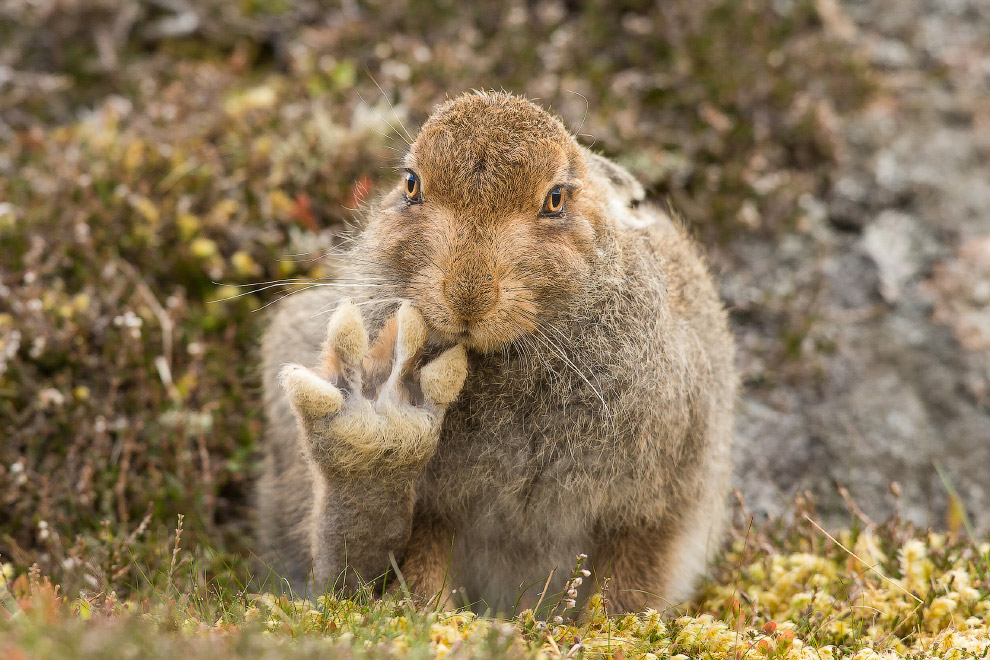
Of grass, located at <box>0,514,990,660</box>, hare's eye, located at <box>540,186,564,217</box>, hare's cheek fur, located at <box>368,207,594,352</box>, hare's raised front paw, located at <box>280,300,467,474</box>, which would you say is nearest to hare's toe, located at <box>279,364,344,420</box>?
hare's raised front paw, located at <box>280,300,467,474</box>

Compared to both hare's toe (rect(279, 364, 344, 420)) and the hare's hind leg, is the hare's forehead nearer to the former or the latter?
hare's toe (rect(279, 364, 344, 420))

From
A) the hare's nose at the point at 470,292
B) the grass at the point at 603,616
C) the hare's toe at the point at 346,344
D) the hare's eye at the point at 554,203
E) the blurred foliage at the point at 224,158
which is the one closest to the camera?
the grass at the point at 603,616

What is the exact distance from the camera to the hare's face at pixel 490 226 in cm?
327

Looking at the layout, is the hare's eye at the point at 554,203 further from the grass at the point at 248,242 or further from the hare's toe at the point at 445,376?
the grass at the point at 248,242

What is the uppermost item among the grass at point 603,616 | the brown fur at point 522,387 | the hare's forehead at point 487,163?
the hare's forehead at point 487,163

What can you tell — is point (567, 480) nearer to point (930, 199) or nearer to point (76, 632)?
point (76, 632)

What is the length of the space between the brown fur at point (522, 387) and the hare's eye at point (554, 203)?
40 millimetres

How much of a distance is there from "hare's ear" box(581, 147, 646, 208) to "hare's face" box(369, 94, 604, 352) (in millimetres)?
410

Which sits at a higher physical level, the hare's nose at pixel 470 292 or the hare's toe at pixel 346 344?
the hare's nose at pixel 470 292

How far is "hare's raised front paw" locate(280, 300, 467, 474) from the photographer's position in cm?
337

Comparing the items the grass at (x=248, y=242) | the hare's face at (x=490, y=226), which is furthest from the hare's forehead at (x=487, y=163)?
the grass at (x=248, y=242)

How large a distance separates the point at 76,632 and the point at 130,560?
7.12 ft

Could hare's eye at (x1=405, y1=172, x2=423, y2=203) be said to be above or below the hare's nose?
above

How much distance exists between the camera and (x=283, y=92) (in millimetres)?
7219
